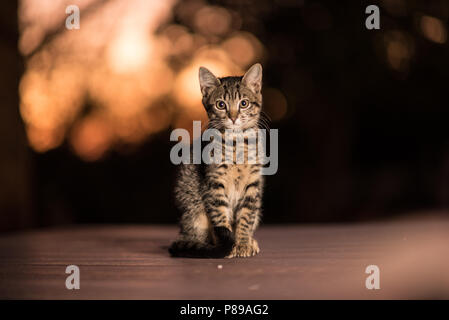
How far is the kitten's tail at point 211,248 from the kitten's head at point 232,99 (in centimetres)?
50

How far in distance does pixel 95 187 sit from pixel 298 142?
2230 millimetres

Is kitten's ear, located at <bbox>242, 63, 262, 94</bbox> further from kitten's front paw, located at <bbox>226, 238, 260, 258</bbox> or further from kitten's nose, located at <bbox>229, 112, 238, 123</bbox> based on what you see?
kitten's front paw, located at <bbox>226, 238, 260, 258</bbox>

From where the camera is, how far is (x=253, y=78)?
7.01 ft

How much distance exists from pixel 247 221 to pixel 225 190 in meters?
0.18

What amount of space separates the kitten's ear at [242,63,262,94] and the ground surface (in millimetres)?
813

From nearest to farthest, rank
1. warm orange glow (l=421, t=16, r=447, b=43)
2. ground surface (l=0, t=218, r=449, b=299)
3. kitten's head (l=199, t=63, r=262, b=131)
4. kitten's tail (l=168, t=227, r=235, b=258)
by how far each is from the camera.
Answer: ground surface (l=0, t=218, r=449, b=299) → kitten's tail (l=168, t=227, r=235, b=258) → kitten's head (l=199, t=63, r=262, b=131) → warm orange glow (l=421, t=16, r=447, b=43)

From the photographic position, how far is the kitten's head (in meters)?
2.05

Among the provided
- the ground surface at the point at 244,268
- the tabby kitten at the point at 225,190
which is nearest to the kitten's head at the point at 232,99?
Result: the tabby kitten at the point at 225,190

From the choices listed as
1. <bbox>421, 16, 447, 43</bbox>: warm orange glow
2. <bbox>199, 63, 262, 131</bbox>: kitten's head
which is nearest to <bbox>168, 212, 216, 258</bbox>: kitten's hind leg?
<bbox>199, 63, 262, 131</bbox>: kitten's head

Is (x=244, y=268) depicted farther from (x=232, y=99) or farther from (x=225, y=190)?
(x=232, y=99)

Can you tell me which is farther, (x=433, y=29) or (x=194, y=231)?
(x=433, y=29)

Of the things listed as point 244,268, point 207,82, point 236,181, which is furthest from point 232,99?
point 244,268

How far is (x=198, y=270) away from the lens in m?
1.72

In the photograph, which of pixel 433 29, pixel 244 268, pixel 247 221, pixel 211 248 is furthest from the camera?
pixel 433 29
